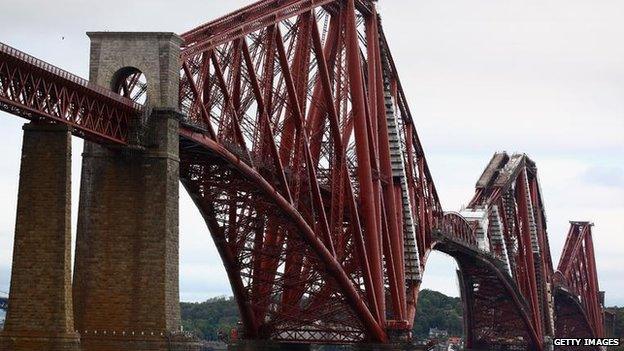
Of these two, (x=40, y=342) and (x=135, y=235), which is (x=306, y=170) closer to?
(x=135, y=235)

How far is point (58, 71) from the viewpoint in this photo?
51.7 m

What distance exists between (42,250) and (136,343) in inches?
290

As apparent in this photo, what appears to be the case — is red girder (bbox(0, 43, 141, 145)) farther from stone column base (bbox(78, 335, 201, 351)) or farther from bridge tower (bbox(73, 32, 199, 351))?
stone column base (bbox(78, 335, 201, 351))

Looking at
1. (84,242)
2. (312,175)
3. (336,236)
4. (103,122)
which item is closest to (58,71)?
(103,122)

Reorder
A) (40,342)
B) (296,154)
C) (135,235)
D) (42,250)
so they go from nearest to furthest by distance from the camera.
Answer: (40,342) → (42,250) → (135,235) → (296,154)

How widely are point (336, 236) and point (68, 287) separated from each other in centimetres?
3473

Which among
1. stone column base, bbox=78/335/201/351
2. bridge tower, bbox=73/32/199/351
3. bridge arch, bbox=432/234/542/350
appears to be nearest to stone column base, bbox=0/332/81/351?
stone column base, bbox=78/335/201/351

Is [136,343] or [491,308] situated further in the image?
[491,308]

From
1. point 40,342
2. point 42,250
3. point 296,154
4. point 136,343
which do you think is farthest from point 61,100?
point 296,154

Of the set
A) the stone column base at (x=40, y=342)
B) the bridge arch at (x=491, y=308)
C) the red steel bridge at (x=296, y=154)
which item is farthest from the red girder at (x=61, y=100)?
the bridge arch at (x=491, y=308)

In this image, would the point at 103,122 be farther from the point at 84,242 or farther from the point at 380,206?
the point at 380,206

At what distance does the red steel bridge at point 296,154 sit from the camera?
58.2 metres

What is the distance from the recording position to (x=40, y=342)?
164 feet

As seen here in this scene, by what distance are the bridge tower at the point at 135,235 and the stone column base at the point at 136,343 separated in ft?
0.13
